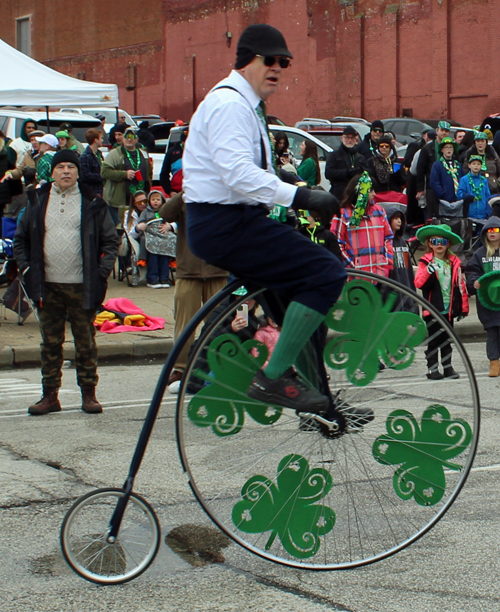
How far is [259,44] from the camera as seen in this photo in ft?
12.6

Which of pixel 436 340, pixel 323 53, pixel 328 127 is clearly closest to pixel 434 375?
pixel 436 340

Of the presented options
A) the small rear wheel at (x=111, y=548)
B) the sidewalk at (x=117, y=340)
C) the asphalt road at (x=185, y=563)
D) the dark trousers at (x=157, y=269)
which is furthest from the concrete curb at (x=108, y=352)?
the small rear wheel at (x=111, y=548)

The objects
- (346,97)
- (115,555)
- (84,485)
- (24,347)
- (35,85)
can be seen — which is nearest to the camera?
(115,555)

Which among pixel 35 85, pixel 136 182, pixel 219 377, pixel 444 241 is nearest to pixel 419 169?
pixel 136 182

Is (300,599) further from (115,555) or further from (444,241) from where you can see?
(444,241)

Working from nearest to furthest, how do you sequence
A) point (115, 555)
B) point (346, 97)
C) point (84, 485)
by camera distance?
point (115, 555)
point (84, 485)
point (346, 97)

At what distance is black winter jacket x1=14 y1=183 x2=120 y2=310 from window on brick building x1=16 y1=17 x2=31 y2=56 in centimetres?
5324

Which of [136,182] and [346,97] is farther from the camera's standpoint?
[346,97]

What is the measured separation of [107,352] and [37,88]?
20.2 feet

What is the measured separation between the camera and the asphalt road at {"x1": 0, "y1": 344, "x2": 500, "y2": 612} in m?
3.82

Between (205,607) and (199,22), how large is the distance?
4498 centimetres

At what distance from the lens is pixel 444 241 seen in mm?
9609

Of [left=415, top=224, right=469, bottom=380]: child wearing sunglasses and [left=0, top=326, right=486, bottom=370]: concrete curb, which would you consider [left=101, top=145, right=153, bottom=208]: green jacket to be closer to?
[left=0, top=326, right=486, bottom=370]: concrete curb

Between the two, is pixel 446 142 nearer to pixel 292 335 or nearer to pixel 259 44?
pixel 259 44
